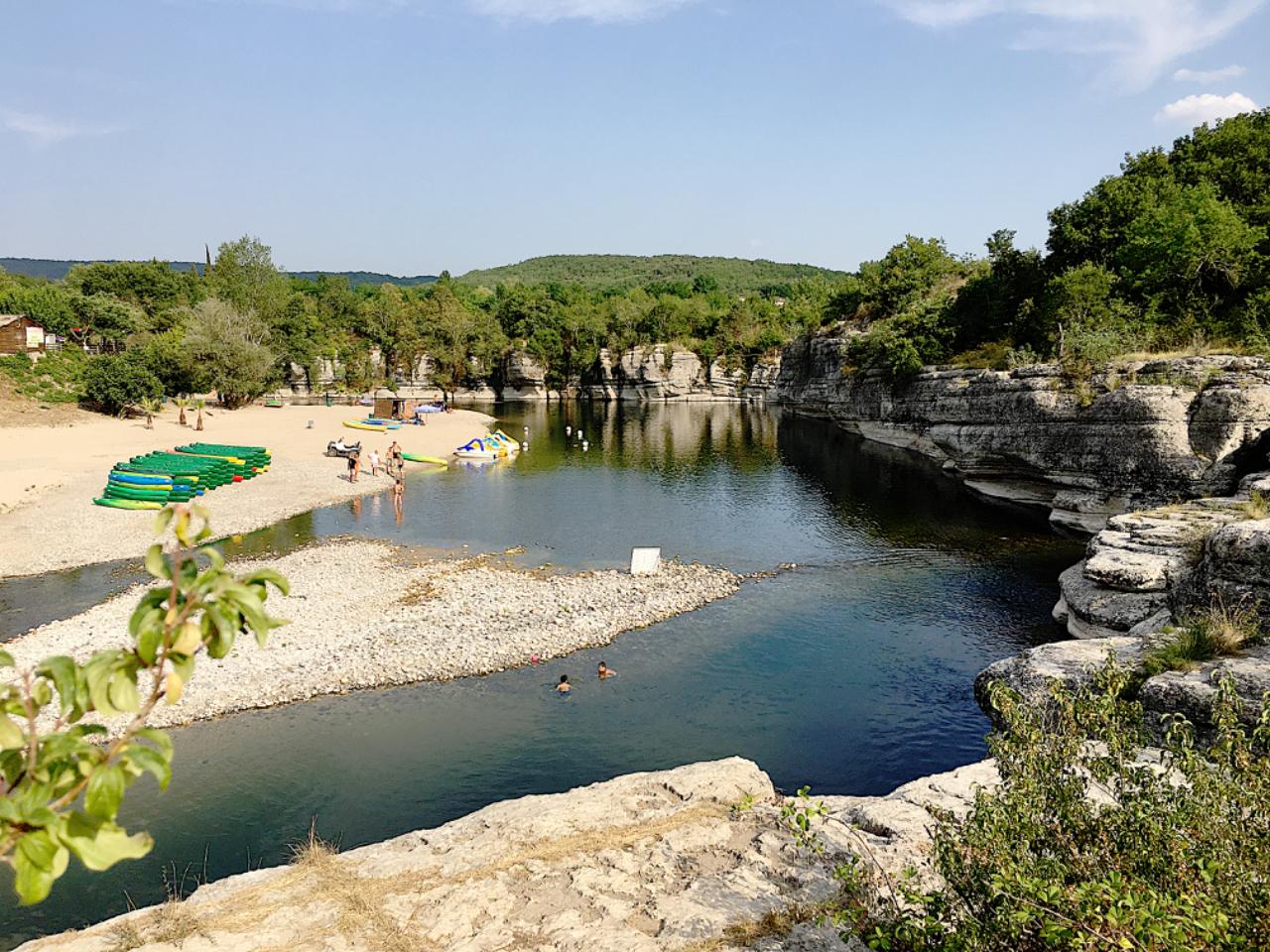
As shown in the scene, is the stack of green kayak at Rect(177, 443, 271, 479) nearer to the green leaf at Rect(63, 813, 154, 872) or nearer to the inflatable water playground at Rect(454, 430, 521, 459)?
the inflatable water playground at Rect(454, 430, 521, 459)

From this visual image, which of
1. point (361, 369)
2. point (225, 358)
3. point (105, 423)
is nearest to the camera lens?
point (105, 423)

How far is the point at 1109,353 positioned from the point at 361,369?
91659 mm

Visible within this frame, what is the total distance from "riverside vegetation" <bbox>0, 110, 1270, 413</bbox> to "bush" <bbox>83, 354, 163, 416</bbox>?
15 centimetres

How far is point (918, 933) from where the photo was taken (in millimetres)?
6883

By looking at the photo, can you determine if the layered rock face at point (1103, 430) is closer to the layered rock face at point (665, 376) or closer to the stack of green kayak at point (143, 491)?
the stack of green kayak at point (143, 491)

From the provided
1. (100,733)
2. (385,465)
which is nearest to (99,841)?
(100,733)

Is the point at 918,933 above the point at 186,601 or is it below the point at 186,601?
below

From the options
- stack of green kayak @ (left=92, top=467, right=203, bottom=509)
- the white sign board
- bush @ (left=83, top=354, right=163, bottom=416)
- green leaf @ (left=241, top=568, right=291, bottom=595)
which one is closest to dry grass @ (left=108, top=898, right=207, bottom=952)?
green leaf @ (left=241, top=568, right=291, bottom=595)

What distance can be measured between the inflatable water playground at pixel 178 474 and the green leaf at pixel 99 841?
37.4 m

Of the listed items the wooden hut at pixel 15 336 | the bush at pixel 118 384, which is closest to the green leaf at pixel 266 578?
the bush at pixel 118 384

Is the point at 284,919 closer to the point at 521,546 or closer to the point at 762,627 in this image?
the point at 762,627

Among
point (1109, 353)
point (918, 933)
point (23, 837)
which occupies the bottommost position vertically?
point (918, 933)

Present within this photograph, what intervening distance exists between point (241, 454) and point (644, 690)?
38.8 meters

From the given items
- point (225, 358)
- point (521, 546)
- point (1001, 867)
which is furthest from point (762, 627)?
point (225, 358)
